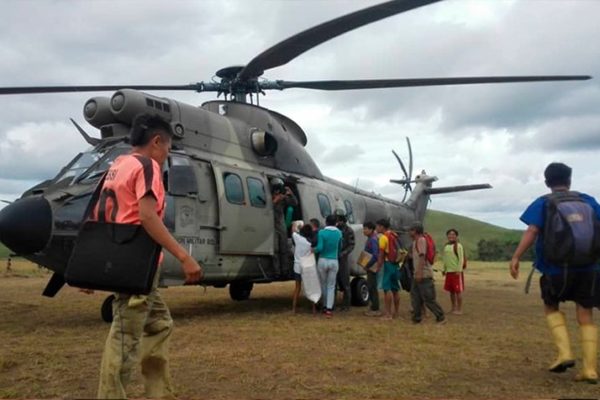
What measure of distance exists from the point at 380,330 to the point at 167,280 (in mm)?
3012

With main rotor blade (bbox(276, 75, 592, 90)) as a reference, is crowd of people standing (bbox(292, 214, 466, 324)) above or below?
below

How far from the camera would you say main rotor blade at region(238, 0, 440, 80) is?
751 centimetres

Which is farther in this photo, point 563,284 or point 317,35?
point 317,35

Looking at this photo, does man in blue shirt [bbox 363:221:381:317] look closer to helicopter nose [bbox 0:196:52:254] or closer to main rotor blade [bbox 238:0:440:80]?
main rotor blade [bbox 238:0:440:80]

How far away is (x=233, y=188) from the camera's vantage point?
9.75 m

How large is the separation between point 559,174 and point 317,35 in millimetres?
4659

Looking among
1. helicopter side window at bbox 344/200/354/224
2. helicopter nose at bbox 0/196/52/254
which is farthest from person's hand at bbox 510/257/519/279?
helicopter side window at bbox 344/200/354/224

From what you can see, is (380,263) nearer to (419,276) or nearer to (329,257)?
(329,257)

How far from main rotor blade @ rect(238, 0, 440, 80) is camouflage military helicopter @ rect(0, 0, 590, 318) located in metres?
0.02

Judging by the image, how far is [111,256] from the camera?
10.7 feet

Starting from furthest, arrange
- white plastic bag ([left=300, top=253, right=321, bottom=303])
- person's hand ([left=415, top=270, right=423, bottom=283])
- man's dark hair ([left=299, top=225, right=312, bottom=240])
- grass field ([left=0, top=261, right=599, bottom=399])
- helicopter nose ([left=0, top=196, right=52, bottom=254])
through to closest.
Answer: man's dark hair ([left=299, top=225, right=312, bottom=240]) < white plastic bag ([left=300, top=253, right=321, bottom=303]) < person's hand ([left=415, top=270, right=423, bottom=283]) < helicopter nose ([left=0, top=196, right=52, bottom=254]) < grass field ([left=0, top=261, right=599, bottom=399])

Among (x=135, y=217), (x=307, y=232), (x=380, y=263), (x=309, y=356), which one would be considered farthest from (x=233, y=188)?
(x=135, y=217)

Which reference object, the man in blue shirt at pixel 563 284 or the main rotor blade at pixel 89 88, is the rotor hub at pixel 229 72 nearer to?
the main rotor blade at pixel 89 88

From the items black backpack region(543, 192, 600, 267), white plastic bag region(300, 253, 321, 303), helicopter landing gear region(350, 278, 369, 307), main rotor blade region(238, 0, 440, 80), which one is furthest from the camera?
helicopter landing gear region(350, 278, 369, 307)
